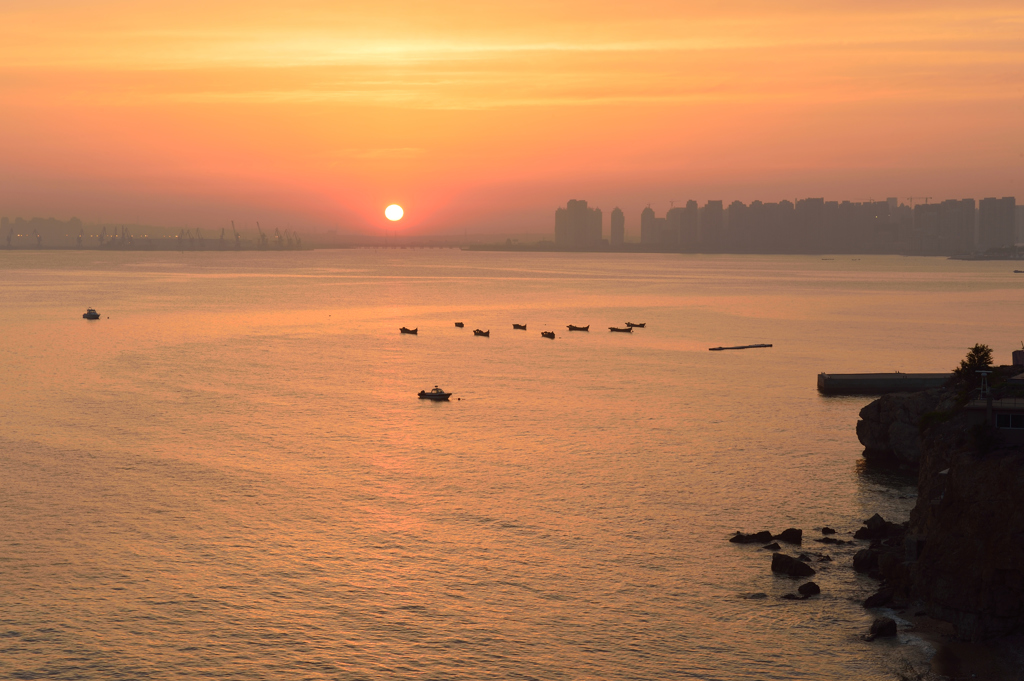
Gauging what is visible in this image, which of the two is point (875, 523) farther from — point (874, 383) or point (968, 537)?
point (874, 383)

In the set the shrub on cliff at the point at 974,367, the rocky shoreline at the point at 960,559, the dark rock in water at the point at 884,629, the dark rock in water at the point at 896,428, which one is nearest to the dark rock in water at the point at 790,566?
the rocky shoreline at the point at 960,559

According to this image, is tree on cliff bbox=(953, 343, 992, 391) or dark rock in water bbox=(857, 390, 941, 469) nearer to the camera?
tree on cliff bbox=(953, 343, 992, 391)

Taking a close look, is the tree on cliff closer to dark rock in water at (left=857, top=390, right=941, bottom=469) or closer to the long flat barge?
Result: dark rock in water at (left=857, top=390, right=941, bottom=469)

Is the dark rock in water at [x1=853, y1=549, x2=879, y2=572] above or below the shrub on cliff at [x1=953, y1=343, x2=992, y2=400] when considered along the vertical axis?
below

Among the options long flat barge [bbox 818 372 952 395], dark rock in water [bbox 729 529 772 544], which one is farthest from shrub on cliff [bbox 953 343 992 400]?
long flat barge [bbox 818 372 952 395]

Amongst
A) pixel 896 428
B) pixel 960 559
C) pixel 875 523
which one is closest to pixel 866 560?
pixel 875 523
